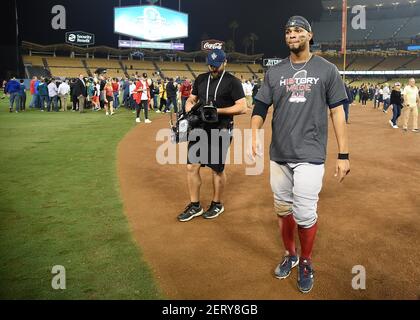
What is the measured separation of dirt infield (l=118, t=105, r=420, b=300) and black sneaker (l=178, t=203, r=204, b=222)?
0.10 metres

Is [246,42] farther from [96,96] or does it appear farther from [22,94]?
[22,94]

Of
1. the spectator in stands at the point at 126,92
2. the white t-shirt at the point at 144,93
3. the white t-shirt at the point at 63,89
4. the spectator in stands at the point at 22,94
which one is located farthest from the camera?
the spectator in stands at the point at 126,92

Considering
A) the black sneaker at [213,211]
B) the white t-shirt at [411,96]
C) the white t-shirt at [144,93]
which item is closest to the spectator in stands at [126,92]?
the white t-shirt at [144,93]

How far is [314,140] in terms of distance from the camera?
3154mm

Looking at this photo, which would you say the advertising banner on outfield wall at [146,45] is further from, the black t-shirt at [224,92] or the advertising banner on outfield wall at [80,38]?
the black t-shirt at [224,92]

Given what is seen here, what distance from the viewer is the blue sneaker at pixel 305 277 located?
3.16 meters

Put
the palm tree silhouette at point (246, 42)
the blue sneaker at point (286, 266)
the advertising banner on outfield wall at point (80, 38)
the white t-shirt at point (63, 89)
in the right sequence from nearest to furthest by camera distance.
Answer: the blue sneaker at point (286, 266)
the white t-shirt at point (63, 89)
the advertising banner on outfield wall at point (80, 38)
the palm tree silhouette at point (246, 42)

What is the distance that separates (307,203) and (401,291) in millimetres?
1101

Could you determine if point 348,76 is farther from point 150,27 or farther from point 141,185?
point 141,185

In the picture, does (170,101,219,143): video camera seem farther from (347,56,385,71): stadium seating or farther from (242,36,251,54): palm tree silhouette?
(242,36,251,54): palm tree silhouette

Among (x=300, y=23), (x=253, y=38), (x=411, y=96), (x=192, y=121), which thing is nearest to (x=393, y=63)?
(x=253, y=38)

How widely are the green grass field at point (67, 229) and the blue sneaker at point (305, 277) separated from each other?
4.00ft

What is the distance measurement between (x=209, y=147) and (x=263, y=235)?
4.21 feet
